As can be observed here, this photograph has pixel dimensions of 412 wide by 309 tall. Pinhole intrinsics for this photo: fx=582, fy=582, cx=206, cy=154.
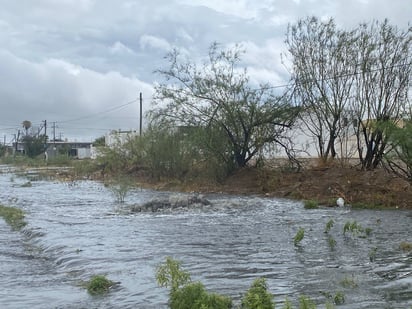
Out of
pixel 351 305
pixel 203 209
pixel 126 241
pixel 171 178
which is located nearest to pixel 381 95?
pixel 203 209

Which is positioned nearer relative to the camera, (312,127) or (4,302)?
(4,302)

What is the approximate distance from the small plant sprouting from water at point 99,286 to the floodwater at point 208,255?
0.13 m

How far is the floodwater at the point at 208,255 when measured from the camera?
8.23 m

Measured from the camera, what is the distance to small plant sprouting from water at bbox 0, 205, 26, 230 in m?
17.6

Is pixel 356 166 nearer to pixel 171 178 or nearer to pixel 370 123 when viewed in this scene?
pixel 370 123

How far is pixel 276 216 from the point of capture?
19.0 m

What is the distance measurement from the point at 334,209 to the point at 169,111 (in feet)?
48.4

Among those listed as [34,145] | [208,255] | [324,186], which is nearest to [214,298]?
[208,255]

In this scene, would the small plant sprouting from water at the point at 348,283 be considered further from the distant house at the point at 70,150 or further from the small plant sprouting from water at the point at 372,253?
the distant house at the point at 70,150

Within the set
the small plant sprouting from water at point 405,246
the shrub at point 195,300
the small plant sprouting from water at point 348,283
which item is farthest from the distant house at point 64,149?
the shrub at point 195,300

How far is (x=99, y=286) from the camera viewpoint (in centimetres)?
870

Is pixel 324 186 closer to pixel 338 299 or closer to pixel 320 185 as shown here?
pixel 320 185

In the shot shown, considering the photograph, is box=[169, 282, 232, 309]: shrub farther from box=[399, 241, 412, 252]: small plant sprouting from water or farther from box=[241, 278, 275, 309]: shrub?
box=[399, 241, 412, 252]: small plant sprouting from water

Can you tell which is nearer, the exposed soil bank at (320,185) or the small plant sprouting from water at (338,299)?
the small plant sprouting from water at (338,299)
